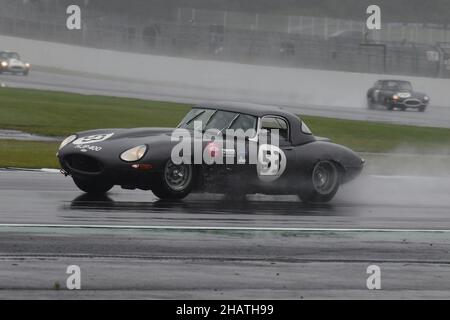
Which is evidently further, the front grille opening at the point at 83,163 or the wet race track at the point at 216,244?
the front grille opening at the point at 83,163

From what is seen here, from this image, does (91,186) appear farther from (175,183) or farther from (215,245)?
(215,245)

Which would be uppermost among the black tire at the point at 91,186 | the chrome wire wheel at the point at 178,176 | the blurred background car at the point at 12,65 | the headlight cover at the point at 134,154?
the blurred background car at the point at 12,65

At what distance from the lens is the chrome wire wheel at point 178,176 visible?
11898mm

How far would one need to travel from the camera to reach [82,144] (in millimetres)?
11938

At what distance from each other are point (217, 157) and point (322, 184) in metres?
1.86

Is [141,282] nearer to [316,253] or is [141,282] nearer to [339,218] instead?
[316,253]

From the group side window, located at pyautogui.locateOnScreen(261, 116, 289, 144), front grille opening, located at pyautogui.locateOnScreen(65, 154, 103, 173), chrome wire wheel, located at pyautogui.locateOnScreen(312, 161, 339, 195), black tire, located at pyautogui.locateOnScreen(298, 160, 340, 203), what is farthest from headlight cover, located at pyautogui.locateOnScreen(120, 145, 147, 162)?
chrome wire wheel, located at pyautogui.locateOnScreen(312, 161, 339, 195)

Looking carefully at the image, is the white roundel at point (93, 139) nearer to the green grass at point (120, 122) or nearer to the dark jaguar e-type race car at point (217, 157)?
the dark jaguar e-type race car at point (217, 157)

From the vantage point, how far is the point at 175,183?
12039 millimetres

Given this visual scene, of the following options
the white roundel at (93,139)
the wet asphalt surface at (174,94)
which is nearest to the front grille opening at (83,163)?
the white roundel at (93,139)

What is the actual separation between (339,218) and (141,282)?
15.0 ft

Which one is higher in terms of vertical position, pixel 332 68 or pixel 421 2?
pixel 421 2
